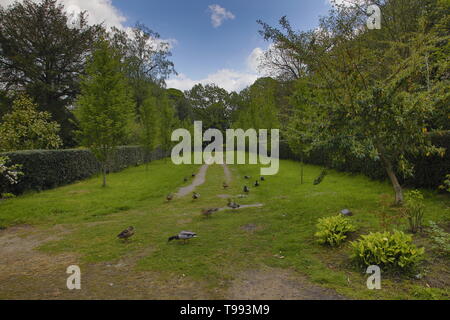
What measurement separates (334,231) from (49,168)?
14.3 meters

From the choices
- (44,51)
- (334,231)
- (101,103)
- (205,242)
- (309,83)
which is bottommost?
(205,242)

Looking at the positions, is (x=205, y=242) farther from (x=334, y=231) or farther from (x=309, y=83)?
(x=309, y=83)

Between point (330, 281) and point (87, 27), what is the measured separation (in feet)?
102

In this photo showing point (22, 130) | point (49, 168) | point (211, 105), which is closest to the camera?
point (49, 168)

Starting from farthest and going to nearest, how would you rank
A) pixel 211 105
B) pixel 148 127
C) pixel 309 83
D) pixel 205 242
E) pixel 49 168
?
pixel 211 105 < pixel 148 127 < pixel 49 168 < pixel 309 83 < pixel 205 242

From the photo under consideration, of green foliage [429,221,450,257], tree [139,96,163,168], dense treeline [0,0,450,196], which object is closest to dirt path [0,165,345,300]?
green foliage [429,221,450,257]

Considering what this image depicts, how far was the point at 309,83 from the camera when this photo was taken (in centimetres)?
738

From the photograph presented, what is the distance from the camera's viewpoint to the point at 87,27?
25734 millimetres

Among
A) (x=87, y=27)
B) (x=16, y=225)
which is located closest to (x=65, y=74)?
(x=87, y=27)

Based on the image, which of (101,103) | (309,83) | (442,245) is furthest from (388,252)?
(101,103)

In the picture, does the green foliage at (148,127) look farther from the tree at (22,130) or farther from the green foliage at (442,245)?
the green foliage at (442,245)

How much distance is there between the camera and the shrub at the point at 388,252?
387cm

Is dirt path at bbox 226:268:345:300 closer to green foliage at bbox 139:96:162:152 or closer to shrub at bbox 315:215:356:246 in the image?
shrub at bbox 315:215:356:246
